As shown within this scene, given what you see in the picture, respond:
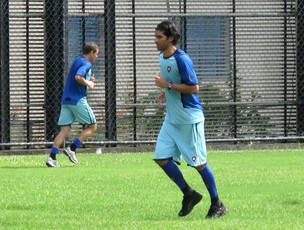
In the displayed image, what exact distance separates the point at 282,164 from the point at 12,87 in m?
5.54

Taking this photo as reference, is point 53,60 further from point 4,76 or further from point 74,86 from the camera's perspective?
point 74,86

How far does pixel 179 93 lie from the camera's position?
1060 centimetres

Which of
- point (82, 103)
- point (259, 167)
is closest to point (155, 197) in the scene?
point (259, 167)

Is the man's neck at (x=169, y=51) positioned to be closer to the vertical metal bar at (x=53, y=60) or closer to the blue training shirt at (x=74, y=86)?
the blue training shirt at (x=74, y=86)

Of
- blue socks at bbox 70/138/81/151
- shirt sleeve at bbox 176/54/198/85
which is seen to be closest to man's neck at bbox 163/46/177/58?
shirt sleeve at bbox 176/54/198/85

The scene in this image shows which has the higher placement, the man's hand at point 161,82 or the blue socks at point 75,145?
the man's hand at point 161,82

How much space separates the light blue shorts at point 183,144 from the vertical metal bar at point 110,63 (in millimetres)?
9945

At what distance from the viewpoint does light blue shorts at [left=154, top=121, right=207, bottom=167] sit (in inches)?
413

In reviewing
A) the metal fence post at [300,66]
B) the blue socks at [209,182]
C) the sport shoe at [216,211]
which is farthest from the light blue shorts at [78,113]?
the sport shoe at [216,211]

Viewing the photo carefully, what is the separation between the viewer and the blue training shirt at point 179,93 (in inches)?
413

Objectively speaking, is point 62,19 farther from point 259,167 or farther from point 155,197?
Answer: point 155,197

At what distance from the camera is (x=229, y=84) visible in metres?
21.3

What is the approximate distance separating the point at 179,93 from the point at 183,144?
452mm

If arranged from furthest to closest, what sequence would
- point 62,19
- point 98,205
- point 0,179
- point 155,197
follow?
point 62,19 → point 0,179 → point 155,197 → point 98,205
